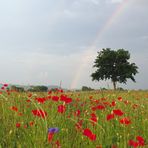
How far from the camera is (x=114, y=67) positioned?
67.9 m

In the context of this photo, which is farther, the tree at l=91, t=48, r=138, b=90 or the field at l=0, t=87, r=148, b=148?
the tree at l=91, t=48, r=138, b=90

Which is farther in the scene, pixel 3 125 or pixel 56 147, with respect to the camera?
pixel 3 125

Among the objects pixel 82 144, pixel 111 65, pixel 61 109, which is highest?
pixel 111 65

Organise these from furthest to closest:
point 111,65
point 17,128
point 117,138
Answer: point 111,65, point 117,138, point 17,128

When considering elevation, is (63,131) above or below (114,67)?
below

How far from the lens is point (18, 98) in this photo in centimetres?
1002

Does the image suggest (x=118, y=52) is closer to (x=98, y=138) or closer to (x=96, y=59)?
(x=96, y=59)

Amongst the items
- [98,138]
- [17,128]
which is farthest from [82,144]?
[17,128]

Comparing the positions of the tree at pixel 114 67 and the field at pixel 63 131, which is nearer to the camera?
the field at pixel 63 131

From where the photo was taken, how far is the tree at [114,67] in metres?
66.4

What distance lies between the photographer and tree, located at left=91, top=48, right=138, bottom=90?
218 feet

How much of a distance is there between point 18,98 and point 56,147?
19.4 ft

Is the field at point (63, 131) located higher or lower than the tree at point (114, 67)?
lower

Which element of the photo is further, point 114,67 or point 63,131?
point 114,67
